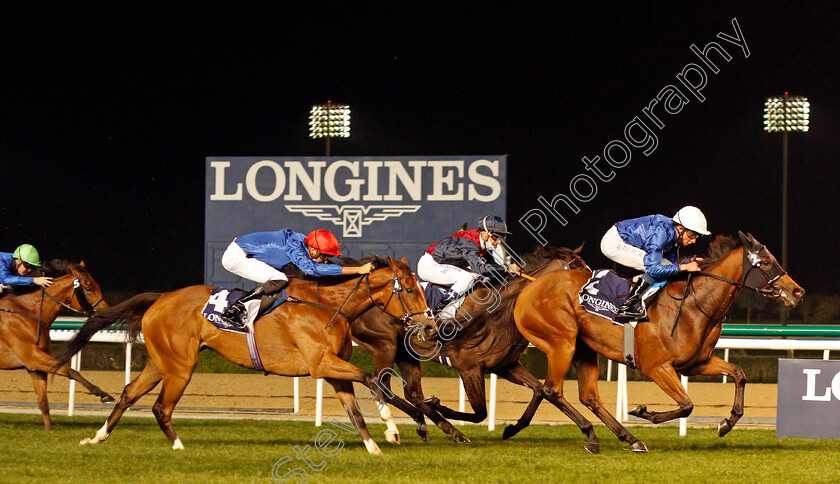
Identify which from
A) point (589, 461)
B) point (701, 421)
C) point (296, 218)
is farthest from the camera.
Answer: point (296, 218)

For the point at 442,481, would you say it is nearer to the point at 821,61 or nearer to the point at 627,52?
the point at 627,52

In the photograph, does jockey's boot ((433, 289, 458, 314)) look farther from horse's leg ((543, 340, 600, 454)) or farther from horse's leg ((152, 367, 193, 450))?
horse's leg ((152, 367, 193, 450))

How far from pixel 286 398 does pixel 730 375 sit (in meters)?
4.59

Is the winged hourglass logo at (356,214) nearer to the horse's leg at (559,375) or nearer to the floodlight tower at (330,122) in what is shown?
the horse's leg at (559,375)

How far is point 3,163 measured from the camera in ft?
70.9

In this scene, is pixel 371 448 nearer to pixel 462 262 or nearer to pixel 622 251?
pixel 462 262

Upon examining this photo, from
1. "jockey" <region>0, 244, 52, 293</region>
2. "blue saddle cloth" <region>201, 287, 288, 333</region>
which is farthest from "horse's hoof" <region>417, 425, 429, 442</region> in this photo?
"jockey" <region>0, 244, 52, 293</region>

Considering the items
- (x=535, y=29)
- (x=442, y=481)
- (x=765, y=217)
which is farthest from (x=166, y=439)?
(x=765, y=217)

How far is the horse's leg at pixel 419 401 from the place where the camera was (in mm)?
5648

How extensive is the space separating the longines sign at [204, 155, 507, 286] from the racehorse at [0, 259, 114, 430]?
7.05 feet

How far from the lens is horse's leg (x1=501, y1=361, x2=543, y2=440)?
573cm

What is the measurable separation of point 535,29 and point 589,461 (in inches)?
690

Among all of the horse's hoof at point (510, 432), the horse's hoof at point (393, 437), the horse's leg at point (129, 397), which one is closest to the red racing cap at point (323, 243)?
the horse's hoof at point (393, 437)

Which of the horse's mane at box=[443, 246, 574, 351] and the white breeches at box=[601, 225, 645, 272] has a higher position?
the white breeches at box=[601, 225, 645, 272]
